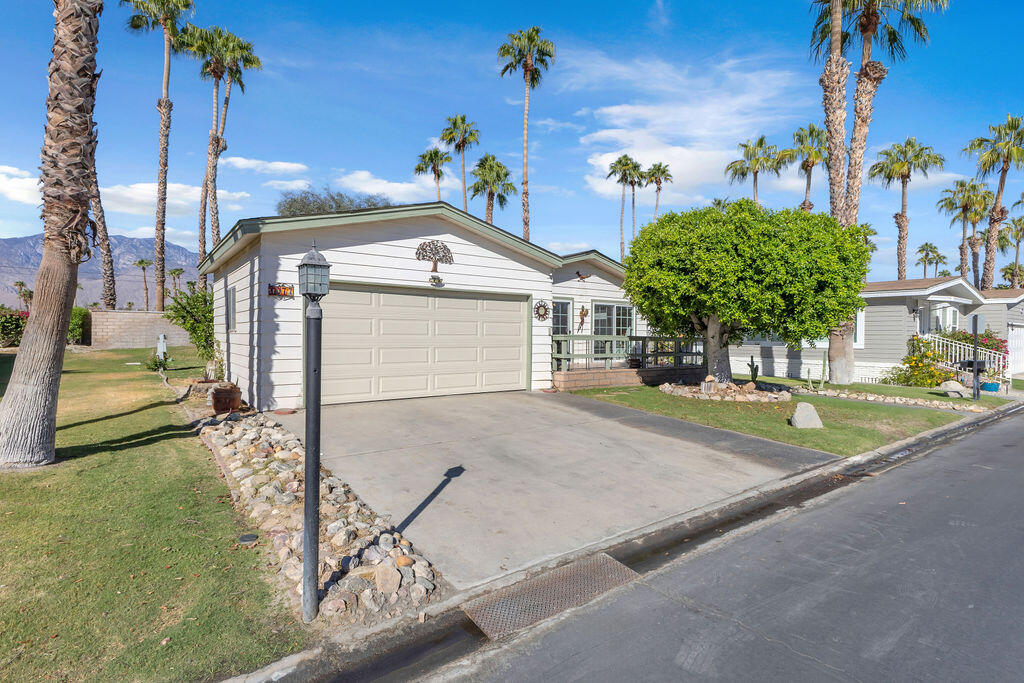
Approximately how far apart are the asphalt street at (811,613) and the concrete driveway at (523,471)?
786 millimetres

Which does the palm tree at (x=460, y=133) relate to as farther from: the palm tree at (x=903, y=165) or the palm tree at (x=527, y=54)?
the palm tree at (x=903, y=165)

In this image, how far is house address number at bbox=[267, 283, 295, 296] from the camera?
358 inches

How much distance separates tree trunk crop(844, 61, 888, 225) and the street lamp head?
17.6 metres

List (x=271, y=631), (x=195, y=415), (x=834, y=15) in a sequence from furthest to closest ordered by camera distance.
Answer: (x=834, y=15)
(x=195, y=415)
(x=271, y=631)

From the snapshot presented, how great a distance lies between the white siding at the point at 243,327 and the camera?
30.6ft

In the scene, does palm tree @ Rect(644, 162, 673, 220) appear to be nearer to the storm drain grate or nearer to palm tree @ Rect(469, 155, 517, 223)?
palm tree @ Rect(469, 155, 517, 223)

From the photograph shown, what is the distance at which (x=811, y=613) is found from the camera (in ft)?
11.2

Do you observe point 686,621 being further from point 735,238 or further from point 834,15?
point 834,15

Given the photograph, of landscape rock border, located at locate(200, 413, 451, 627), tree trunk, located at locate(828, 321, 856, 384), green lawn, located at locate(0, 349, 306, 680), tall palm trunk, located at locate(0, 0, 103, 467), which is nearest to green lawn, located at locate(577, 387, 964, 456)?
tree trunk, located at locate(828, 321, 856, 384)

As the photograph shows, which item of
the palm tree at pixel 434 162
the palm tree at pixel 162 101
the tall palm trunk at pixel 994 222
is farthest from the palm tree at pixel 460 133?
the tall palm trunk at pixel 994 222

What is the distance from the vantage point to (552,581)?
3.81 m

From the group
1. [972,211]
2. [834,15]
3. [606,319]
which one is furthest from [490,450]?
[972,211]

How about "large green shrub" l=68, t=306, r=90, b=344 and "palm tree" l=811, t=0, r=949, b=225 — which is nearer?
"palm tree" l=811, t=0, r=949, b=225

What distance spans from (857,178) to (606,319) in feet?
29.5
